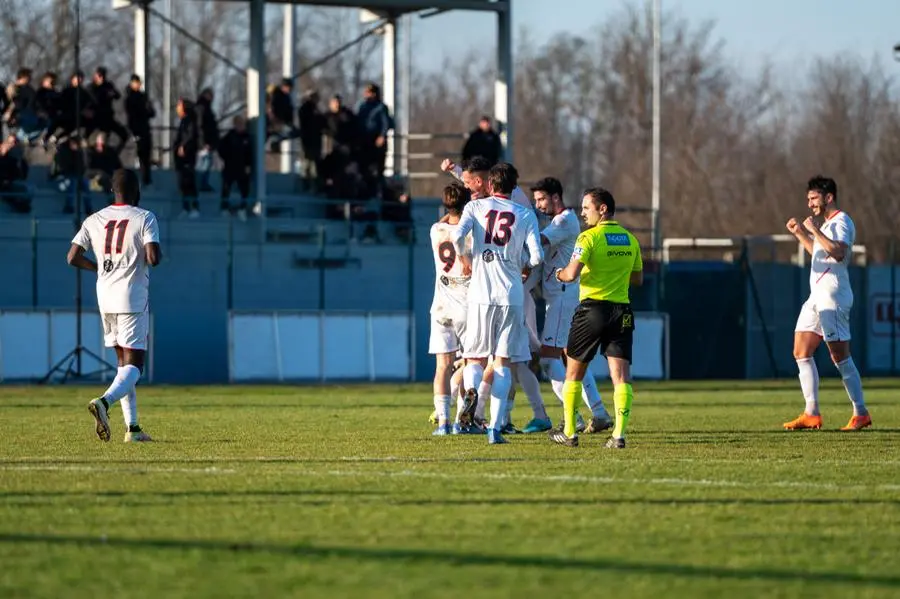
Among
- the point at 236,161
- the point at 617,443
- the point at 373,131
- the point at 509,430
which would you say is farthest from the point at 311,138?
the point at 617,443

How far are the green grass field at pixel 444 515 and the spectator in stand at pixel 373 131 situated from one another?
58.2 ft

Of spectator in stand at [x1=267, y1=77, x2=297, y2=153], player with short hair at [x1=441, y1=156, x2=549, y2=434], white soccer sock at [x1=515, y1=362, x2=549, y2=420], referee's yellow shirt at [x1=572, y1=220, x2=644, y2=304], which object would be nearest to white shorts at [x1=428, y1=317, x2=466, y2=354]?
player with short hair at [x1=441, y1=156, x2=549, y2=434]

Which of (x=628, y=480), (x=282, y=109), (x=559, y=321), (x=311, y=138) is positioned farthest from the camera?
(x=282, y=109)

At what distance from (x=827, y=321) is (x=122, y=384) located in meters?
6.43

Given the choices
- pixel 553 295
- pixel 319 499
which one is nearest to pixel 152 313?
pixel 553 295

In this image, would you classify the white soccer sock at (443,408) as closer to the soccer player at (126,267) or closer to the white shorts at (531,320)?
A: the white shorts at (531,320)

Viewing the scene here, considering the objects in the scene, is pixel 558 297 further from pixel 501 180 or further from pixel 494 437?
pixel 494 437

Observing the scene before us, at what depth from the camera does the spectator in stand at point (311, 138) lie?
33.5m

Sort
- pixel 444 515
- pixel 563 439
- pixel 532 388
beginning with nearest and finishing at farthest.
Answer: pixel 444 515
pixel 563 439
pixel 532 388

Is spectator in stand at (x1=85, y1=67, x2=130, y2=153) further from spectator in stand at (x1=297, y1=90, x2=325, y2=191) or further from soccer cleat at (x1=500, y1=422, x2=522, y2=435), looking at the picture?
soccer cleat at (x1=500, y1=422, x2=522, y2=435)

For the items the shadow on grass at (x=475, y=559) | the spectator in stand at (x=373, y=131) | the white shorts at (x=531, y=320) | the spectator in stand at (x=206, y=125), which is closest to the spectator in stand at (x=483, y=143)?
the spectator in stand at (x=373, y=131)

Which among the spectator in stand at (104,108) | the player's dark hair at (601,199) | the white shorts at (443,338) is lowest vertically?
the white shorts at (443,338)

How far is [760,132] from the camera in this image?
251 feet

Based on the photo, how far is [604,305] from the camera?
1318 cm
